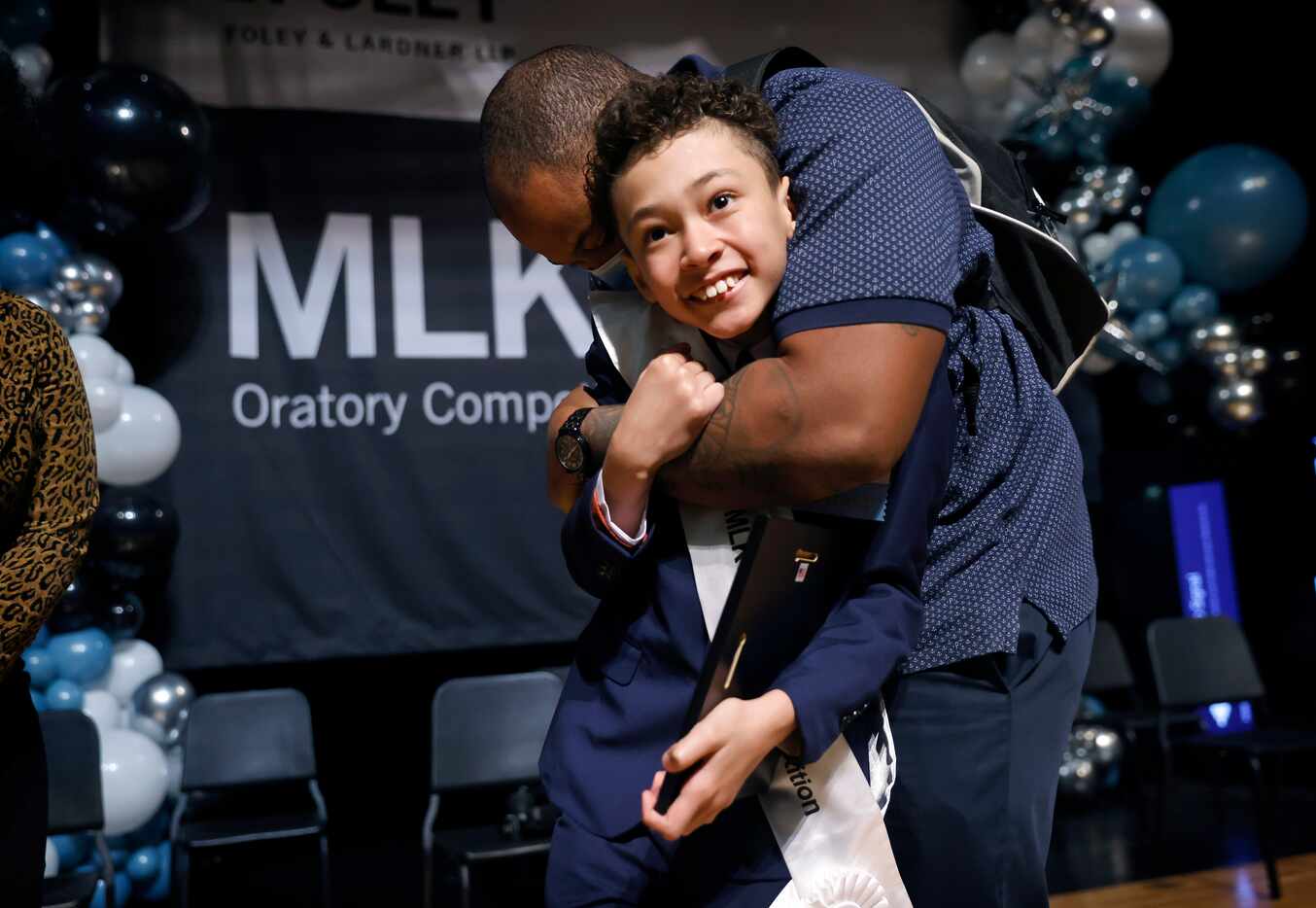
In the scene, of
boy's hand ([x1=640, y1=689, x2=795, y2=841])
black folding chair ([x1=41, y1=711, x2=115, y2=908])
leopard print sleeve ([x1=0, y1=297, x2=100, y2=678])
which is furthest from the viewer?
black folding chair ([x1=41, y1=711, x2=115, y2=908])

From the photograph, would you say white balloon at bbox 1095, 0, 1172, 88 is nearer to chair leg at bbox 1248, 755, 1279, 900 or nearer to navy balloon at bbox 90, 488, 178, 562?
chair leg at bbox 1248, 755, 1279, 900

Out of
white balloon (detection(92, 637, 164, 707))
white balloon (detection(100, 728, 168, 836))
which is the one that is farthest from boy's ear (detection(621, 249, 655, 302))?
white balloon (detection(92, 637, 164, 707))

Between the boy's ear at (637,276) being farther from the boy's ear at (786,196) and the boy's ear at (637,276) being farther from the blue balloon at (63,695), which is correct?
the blue balloon at (63,695)

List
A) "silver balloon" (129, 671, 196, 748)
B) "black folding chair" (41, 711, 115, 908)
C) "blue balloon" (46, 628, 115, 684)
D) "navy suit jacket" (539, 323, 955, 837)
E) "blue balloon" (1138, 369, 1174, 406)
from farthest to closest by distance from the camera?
"blue balloon" (1138, 369, 1174, 406)
"silver balloon" (129, 671, 196, 748)
"blue balloon" (46, 628, 115, 684)
"black folding chair" (41, 711, 115, 908)
"navy suit jacket" (539, 323, 955, 837)

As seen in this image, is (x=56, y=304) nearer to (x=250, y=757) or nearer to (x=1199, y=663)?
(x=250, y=757)

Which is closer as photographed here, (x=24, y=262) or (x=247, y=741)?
(x=24, y=262)

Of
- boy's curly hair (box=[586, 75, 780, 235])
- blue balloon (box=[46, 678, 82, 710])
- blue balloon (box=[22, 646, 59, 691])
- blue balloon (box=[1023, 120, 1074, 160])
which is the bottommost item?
blue balloon (box=[46, 678, 82, 710])

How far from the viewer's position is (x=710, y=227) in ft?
3.53

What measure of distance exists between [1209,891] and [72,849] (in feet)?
12.5

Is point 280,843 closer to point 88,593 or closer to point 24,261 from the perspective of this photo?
point 88,593

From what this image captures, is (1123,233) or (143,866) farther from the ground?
(1123,233)

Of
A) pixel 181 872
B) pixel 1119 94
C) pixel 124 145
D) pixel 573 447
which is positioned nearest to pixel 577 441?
pixel 573 447

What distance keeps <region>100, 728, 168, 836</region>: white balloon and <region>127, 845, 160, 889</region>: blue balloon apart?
0.65 ft

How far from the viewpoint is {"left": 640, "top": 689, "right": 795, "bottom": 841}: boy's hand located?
0.93m
